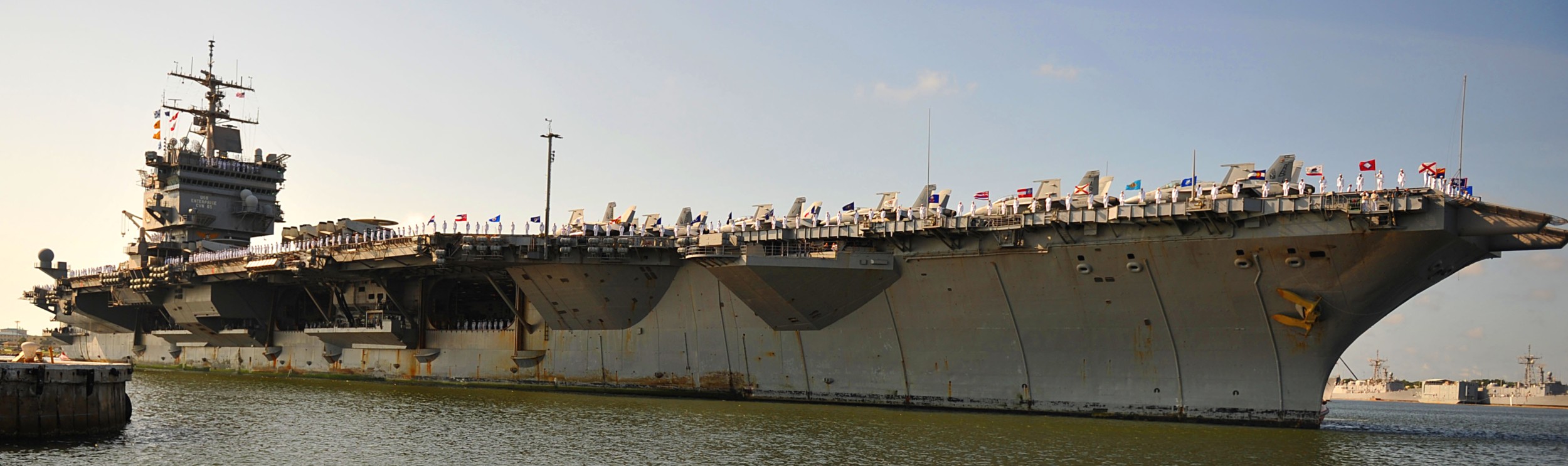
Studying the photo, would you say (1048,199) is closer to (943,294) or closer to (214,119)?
(943,294)

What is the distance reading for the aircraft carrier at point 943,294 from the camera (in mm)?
23359

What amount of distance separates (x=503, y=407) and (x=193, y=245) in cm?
2861

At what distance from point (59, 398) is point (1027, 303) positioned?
1914 centimetres

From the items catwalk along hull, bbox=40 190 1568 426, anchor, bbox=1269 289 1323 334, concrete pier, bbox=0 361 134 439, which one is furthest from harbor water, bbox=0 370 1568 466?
anchor, bbox=1269 289 1323 334

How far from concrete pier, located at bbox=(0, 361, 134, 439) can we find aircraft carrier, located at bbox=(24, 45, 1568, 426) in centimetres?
1172

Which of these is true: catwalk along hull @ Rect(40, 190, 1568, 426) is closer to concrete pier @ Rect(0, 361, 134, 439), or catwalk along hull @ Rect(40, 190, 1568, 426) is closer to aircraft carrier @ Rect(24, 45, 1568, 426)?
aircraft carrier @ Rect(24, 45, 1568, 426)

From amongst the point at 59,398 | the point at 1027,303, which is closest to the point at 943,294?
the point at 1027,303

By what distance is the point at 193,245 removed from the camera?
51.9m

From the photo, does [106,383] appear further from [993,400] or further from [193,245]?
[193,245]

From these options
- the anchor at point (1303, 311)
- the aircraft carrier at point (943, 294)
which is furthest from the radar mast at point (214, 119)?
the anchor at point (1303, 311)

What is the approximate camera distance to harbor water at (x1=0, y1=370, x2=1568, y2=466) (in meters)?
20.3

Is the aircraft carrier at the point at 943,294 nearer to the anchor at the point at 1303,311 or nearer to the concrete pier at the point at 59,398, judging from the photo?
the anchor at the point at 1303,311

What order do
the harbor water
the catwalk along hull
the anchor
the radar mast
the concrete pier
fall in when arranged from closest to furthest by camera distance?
the concrete pier
the harbor water
the catwalk along hull
the anchor
the radar mast

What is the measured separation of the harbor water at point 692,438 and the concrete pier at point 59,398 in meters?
0.37
